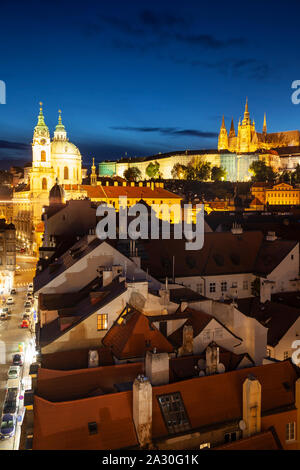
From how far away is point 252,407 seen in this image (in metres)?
15.5

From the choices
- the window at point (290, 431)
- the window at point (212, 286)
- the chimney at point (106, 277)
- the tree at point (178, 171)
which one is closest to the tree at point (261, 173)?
the tree at point (178, 171)

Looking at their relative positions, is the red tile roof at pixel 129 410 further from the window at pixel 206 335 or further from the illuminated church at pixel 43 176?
the illuminated church at pixel 43 176

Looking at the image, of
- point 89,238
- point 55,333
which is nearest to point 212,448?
point 55,333

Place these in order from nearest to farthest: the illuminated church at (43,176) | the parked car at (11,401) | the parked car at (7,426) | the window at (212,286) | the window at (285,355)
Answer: the parked car at (7,426)
the parked car at (11,401)
the window at (285,355)
the window at (212,286)
the illuminated church at (43,176)

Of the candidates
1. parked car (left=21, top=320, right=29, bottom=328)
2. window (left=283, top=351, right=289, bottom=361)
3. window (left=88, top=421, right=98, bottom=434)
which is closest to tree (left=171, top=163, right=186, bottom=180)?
parked car (left=21, top=320, right=29, bottom=328)

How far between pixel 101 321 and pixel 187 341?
13.8 feet

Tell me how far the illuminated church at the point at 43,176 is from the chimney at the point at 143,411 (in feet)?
280

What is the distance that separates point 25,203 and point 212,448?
101 metres

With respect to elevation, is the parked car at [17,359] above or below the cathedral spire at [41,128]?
below

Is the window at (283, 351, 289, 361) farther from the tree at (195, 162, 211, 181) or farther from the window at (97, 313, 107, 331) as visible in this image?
the tree at (195, 162, 211, 181)

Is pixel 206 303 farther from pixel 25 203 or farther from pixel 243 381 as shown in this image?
pixel 25 203

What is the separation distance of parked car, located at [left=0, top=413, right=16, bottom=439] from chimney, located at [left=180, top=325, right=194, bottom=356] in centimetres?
992

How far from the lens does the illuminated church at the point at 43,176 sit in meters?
104
